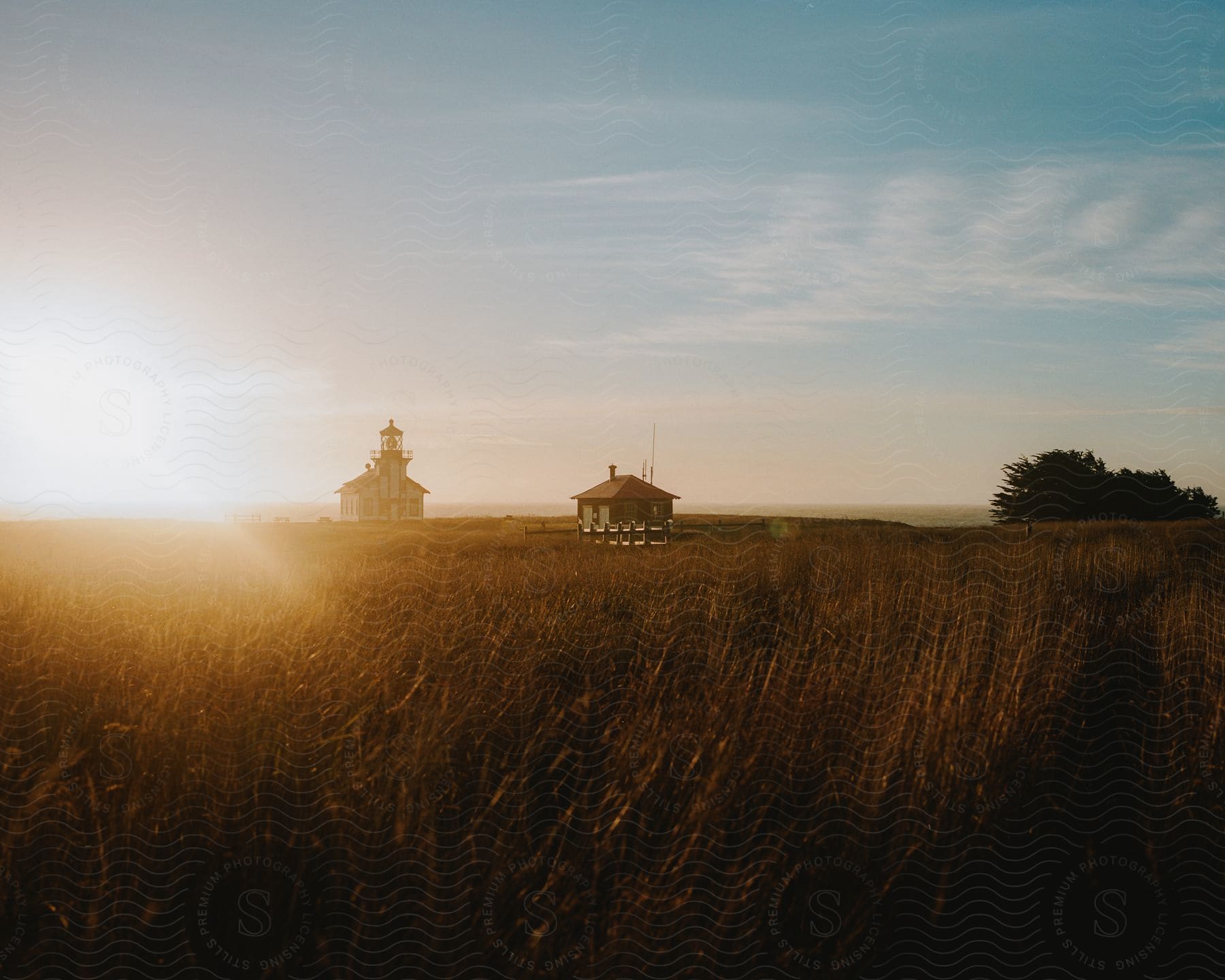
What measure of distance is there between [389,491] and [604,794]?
110 feet

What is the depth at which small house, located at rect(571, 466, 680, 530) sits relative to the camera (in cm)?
2441

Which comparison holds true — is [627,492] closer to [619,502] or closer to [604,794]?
[619,502]

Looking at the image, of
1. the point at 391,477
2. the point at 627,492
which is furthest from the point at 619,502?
the point at 391,477

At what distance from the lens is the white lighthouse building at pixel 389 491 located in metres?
32.9

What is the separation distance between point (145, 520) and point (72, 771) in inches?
1434

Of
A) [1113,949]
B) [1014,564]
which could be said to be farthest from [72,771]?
[1014,564]

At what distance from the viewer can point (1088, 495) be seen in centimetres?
2584

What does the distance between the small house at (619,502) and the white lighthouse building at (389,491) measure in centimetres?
1017

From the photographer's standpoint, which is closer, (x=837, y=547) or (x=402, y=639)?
(x=402, y=639)

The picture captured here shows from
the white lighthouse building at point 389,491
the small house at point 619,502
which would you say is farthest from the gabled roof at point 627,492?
the white lighthouse building at point 389,491

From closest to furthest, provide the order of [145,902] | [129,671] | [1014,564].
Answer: [145,902] < [129,671] < [1014,564]

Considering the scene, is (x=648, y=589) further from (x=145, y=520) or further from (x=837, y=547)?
(x=145, y=520)

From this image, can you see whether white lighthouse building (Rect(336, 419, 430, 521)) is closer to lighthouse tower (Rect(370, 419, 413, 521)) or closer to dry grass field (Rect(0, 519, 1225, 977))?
lighthouse tower (Rect(370, 419, 413, 521))

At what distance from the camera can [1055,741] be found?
4.74 metres
